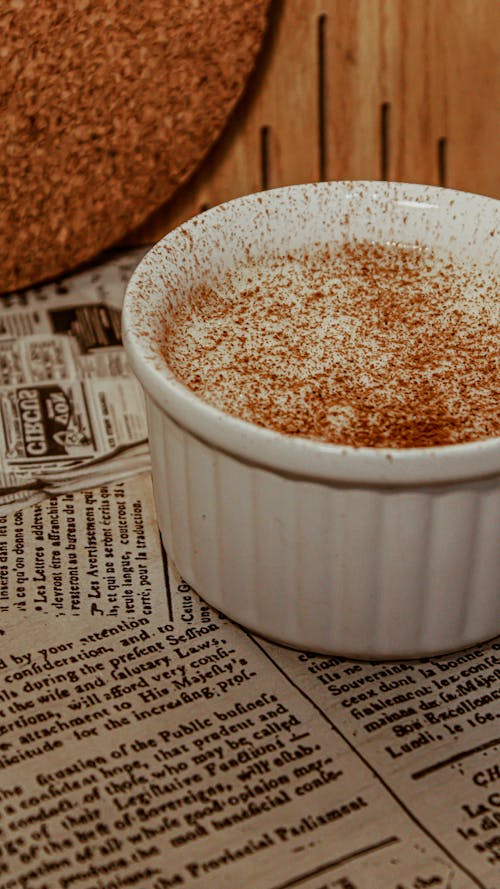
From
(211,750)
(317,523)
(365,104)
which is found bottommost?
(211,750)

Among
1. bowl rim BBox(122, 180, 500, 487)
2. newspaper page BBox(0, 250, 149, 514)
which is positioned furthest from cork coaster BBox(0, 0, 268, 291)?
bowl rim BBox(122, 180, 500, 487)

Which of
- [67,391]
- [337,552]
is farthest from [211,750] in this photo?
[67,391]

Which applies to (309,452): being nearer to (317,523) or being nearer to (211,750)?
(317,523)

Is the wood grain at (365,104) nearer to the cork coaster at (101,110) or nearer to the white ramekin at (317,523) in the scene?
the cork coaster at (101,110)

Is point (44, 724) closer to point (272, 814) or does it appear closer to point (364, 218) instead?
point (272, 814)

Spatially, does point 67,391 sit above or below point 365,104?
below

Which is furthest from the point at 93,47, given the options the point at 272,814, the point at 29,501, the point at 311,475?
the point at 272,814

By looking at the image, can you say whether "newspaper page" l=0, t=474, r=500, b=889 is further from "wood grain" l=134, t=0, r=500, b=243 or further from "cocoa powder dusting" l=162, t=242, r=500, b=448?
"wood grain" l=134, t=0, r=500, b=243
